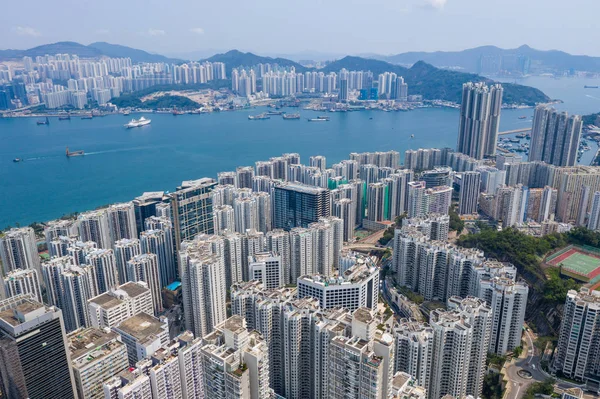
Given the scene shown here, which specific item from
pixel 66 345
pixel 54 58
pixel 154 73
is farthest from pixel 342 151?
pixel 54 58

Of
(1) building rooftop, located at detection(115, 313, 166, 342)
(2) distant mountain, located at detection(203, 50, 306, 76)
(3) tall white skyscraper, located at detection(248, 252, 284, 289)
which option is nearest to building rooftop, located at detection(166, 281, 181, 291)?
(3) tall white skyscraper, located at detection(248, 252, 284, 289)

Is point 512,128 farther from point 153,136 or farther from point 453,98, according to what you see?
point 153,136

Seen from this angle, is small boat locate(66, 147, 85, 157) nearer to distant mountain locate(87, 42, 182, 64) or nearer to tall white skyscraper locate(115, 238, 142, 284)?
tall white skyscraper locate(115, 238, 142, 284)

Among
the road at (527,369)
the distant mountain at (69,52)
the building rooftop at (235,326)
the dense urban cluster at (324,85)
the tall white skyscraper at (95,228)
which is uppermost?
the distant mountain at (69,52)

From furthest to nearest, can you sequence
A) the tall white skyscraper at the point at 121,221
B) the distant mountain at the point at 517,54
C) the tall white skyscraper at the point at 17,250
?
1. the distant mountain at the point at 517,54
2. the tall white skyscraper at the point at 121,221
3. the tall white skyscraper at the point at 17,250

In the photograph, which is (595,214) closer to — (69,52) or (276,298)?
(276,298)

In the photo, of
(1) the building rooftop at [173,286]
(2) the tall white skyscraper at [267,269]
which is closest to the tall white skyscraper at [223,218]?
(1) the building rooftop at [173,286]

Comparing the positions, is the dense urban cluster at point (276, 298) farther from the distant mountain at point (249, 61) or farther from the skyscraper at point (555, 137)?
the distant mountain at point (249, 61)
